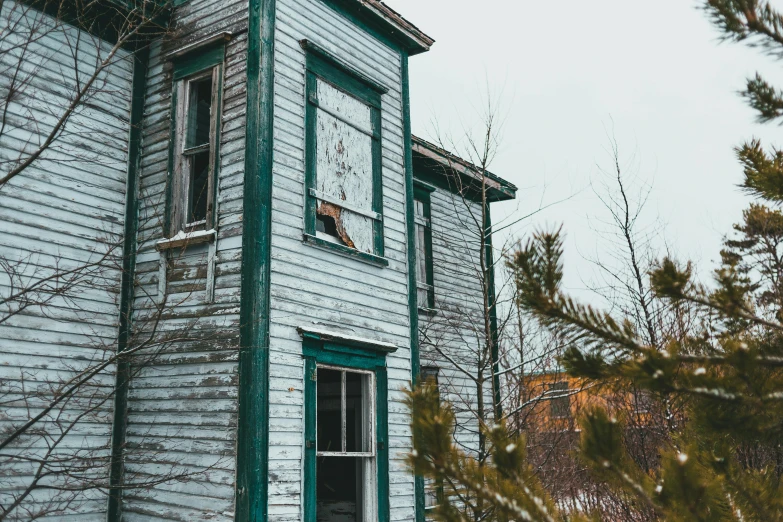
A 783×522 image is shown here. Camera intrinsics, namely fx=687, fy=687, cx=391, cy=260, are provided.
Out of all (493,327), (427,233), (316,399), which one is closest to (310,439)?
(316,399)

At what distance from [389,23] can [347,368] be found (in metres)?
4.64

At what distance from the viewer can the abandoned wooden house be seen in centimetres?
641

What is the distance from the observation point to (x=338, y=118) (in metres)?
8.18

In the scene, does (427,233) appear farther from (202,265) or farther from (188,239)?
(188,239)

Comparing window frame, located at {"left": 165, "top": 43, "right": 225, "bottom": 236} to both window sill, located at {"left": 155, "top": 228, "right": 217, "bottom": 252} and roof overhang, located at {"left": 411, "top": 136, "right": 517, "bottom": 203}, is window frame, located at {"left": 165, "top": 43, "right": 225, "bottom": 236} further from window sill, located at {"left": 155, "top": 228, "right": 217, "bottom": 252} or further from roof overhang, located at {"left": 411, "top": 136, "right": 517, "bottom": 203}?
roof overhang, located at {"left": 411, "top": 136, "right": 517, "bottom": 203}

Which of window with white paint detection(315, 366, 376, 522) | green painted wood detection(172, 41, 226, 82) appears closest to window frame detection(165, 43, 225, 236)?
green painted wood detection(172, 41, 226, 82)

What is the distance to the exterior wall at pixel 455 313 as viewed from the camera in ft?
37.2

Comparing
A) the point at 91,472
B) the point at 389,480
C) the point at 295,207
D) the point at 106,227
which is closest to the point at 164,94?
the point at 106,227

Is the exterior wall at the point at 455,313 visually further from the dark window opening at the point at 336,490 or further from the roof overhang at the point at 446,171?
the dark window opening at the point at 336,490

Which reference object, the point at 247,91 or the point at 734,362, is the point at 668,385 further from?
the point at 247,91

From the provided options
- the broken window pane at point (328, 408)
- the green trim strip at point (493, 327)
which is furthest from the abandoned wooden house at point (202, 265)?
the green trim strip at point (493, 327)

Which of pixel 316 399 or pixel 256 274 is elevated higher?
pixel 256 274

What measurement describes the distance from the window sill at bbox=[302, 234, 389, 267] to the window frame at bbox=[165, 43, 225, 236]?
102 cm

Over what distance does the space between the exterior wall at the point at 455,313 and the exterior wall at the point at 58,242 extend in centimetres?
515
